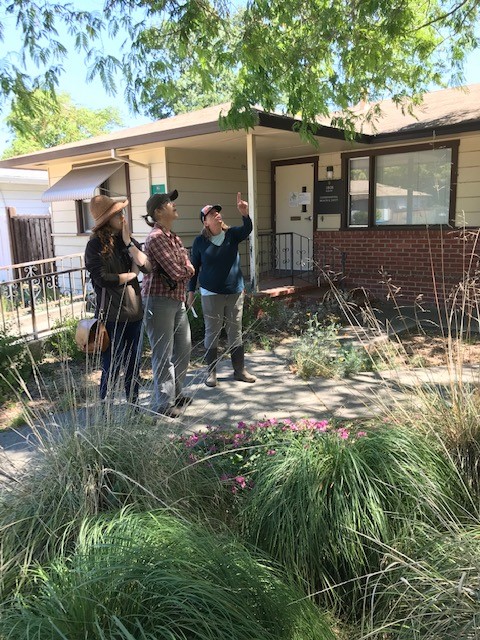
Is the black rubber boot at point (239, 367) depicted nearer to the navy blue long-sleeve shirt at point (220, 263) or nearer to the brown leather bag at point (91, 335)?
the navy blue long-sleeve shirt at point (220, 263)

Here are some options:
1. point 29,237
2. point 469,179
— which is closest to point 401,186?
point 469,179

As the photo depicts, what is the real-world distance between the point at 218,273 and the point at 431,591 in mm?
3609

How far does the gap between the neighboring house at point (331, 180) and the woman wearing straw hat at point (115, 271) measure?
13.4ft

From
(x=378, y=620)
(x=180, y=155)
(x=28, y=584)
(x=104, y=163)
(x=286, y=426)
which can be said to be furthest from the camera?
(x=104, y=163)

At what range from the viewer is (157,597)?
64.1 inches

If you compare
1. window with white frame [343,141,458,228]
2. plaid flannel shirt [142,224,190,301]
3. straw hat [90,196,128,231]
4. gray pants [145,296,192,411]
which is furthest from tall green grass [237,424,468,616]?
window with white frame [343,141,458,228]

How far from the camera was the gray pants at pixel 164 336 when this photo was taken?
4156mm

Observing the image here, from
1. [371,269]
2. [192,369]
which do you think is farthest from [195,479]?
[371,269]

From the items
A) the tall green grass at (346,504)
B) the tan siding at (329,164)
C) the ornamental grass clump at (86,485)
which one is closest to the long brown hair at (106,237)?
the ornamental grass clump at (86,485)

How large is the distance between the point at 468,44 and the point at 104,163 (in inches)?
270

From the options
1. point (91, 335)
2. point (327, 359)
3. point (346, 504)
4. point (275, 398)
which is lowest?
point (275, 398)

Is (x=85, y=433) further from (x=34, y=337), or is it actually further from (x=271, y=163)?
(x=271, y=163)

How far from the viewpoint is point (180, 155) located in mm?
9781

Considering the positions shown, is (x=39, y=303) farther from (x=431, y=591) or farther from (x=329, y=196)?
(x=431, y=591)
